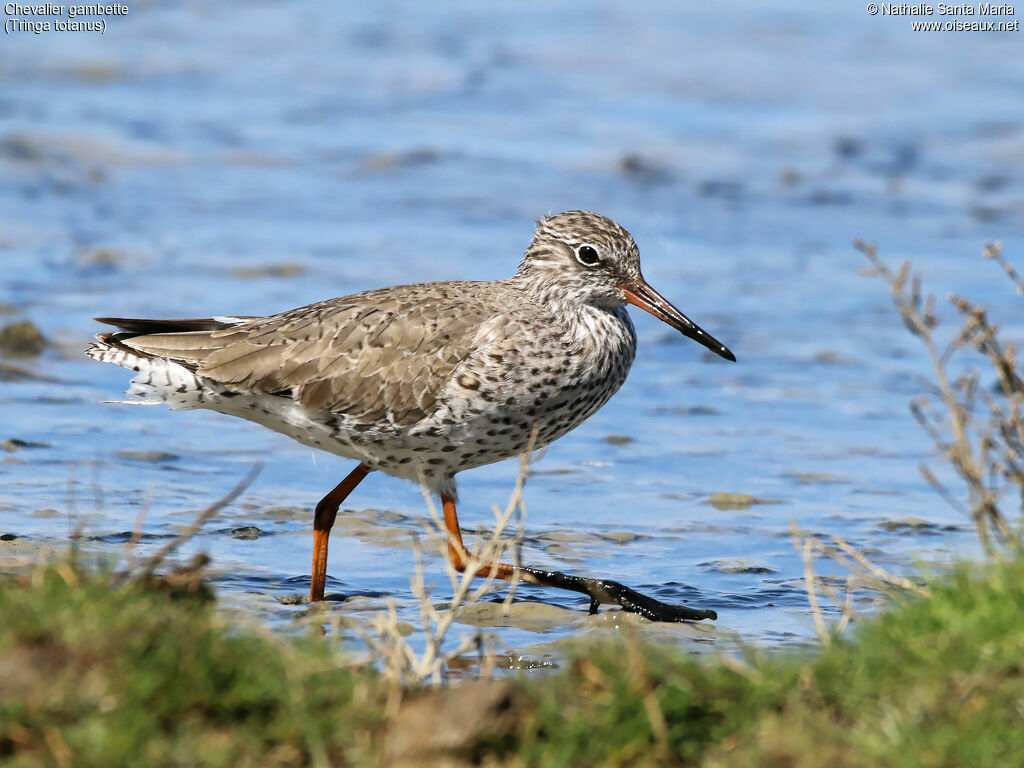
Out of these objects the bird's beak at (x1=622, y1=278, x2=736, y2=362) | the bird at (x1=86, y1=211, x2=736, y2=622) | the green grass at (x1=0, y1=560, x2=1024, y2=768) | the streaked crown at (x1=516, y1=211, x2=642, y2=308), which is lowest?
the green grass at (x1=0, y1=560, x2=1024, y2=768)

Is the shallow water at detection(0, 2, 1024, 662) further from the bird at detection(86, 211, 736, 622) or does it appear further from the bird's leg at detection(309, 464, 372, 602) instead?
the bird at detection(86, 211, 736, 622)

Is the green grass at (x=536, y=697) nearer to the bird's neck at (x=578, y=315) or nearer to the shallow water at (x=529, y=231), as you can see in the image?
the shallow water at (x=529, y=231)

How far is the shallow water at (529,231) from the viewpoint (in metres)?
7.70

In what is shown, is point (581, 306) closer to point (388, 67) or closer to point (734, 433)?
point (734, 433)

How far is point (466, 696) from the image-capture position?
161 inches

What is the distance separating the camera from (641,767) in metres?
4.11

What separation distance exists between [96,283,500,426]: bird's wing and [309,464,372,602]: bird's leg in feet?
1.63

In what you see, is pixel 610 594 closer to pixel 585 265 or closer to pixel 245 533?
pixel 585 265

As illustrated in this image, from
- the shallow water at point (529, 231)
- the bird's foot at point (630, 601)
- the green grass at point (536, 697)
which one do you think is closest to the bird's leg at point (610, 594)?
the bird's foot at point (630, 601)

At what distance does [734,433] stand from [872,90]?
9.34m

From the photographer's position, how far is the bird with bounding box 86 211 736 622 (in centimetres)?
685

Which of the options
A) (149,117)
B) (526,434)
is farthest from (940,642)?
(149,117)

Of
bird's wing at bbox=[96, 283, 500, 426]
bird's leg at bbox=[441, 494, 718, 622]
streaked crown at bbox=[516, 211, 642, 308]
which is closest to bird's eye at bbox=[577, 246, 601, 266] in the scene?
streaked crown at bbox=[516, 211, 642, 308]

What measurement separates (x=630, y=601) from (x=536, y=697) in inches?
91.8
